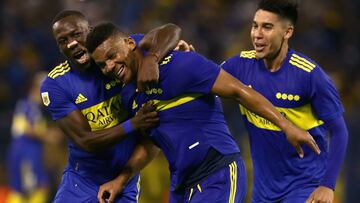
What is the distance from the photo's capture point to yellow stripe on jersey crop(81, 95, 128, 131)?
6.57m

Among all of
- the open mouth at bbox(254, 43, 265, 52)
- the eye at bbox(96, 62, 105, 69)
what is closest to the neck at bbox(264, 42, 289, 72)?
the open mouth at bbox(254, 43, 265, 52)

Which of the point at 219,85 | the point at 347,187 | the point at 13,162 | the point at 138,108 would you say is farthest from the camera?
the point at 13,162

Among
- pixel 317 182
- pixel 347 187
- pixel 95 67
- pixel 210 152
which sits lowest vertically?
pixel 347 187

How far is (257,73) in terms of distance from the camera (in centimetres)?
650

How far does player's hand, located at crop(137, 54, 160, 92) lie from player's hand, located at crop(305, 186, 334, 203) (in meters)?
1.40

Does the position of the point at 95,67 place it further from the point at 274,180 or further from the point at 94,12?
the point at 94,12

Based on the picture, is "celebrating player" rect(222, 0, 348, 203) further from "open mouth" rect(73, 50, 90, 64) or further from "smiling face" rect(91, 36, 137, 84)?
"open mouth" rect(73, 50, 90, 64)

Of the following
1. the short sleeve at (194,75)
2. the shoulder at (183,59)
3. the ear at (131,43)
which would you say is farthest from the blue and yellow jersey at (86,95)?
the short sleeve at (194,75)

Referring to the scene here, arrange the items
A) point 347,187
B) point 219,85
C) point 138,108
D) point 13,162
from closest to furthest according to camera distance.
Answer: point 219,85, point 138,108, point 347,187, point 13,162

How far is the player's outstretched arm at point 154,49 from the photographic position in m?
5.86

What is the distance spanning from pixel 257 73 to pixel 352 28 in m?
7.47

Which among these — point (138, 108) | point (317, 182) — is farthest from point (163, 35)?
point (317, 182)

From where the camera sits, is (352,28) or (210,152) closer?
(210,152)

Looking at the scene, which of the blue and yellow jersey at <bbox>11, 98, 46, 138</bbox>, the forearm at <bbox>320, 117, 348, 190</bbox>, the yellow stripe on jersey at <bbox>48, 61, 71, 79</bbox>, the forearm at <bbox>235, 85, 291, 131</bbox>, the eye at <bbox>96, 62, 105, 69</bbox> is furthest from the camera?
the blue and yellow jersey at <bbox>11, 98, 46, 138</bbox>
